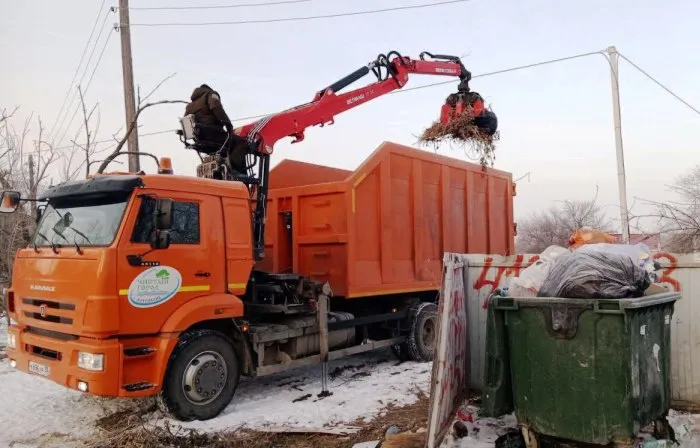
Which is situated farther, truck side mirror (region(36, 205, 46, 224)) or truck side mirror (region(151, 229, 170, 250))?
truck side mirror (region(36, 205, 46, 224))

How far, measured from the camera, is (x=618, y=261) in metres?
3.70

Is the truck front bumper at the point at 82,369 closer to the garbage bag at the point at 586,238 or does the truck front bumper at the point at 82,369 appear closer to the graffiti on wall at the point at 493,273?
the graffiti on wall at the point at 493,273

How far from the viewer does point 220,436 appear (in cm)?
463

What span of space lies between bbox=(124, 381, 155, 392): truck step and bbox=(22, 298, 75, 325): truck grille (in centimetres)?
76

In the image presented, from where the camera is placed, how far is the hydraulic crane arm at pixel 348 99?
6.49 m

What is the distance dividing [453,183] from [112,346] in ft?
17.8

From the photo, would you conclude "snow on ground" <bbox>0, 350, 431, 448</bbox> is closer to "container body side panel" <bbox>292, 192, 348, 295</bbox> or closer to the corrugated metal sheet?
"container body side panel" <bbox>292, 192, 348, 295</bbox>

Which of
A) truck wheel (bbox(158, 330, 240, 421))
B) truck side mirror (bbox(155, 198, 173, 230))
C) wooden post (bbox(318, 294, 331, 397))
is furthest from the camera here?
wooden post (bbox(318, 294, 331, 397))

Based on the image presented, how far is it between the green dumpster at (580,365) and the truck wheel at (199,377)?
8.76ft

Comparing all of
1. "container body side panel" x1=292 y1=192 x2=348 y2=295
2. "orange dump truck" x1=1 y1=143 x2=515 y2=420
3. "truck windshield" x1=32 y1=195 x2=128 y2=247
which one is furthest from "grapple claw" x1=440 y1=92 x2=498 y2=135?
"truck windshield" x1=32 y1=195 x2=128 y2=247

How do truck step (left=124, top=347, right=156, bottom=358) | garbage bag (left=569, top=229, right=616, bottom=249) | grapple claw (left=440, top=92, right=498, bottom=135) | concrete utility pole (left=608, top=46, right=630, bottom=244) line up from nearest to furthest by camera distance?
truck step (left=124, top=347, right=156, bottom=358)
garbage bag (left=569, top=229, right=616, bottom=249)
grapple claw (left=440, top=92, right=498, bottom=135)
concrete utility pole (left=608, top=46, right=630, bottom=244)

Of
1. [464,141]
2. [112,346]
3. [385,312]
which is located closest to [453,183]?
[464,141]

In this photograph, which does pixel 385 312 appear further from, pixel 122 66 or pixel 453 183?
pixel 122 66

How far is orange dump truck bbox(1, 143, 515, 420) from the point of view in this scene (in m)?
4.75
